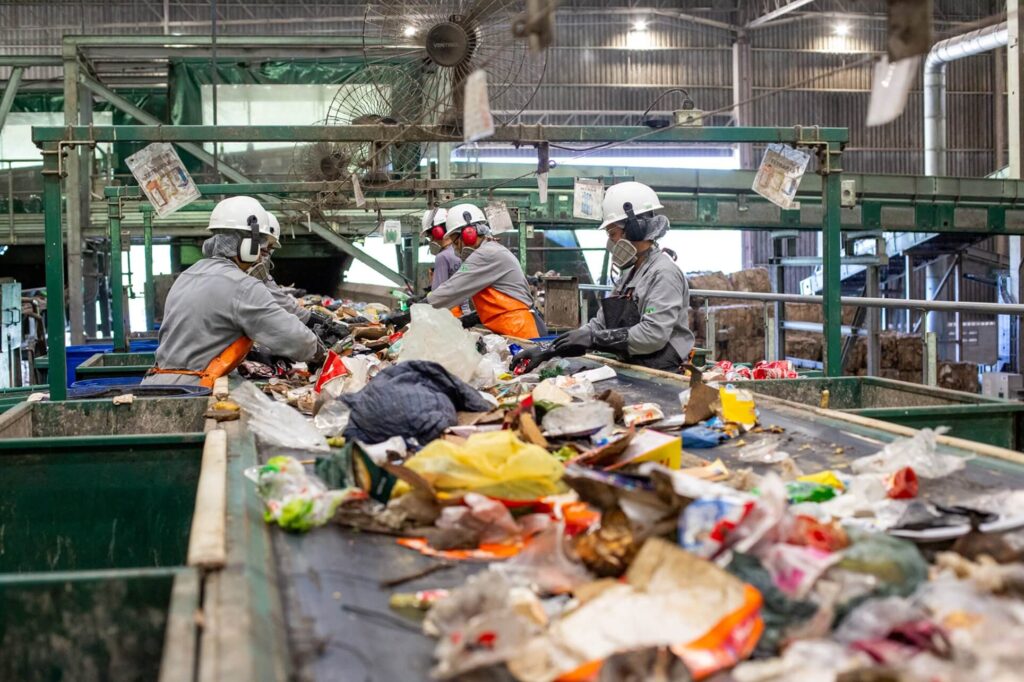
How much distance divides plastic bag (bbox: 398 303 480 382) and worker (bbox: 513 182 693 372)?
839 millimetres

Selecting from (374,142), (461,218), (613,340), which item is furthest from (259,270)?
(613,340)

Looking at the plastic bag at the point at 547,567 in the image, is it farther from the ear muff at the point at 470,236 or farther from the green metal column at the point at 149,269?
the green metal column at the point at 149,269

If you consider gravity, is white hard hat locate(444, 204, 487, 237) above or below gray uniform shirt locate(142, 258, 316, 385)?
above

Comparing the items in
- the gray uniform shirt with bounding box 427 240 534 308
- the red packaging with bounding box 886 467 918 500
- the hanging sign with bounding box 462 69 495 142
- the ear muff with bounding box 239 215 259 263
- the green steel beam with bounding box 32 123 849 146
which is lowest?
the red packaging with bounding box 886 467 918 500

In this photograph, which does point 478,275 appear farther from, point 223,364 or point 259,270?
point 223,364

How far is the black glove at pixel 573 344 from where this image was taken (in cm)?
536

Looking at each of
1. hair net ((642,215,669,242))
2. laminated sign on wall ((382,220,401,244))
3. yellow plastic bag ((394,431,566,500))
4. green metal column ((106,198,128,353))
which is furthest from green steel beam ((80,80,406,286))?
yellow plastic bag ((394,431,566,500))

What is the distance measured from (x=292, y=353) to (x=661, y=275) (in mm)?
1956

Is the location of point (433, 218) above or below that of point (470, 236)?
above

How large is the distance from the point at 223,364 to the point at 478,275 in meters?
2.12

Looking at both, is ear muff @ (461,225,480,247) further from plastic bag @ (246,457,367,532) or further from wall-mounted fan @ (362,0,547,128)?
plastic bag @ (246,457,367,532)

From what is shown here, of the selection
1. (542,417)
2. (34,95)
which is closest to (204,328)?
(542,417)

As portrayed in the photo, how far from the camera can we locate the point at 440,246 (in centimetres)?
895

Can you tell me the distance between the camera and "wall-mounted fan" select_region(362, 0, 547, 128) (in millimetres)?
5234
